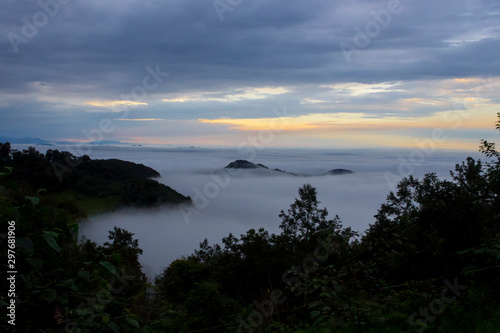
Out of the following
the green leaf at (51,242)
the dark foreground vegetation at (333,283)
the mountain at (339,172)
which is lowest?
the dark foreground vegetation at (333,283)

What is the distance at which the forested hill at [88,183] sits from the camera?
181 feet

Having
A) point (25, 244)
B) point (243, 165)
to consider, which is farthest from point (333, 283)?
point (243, 165)

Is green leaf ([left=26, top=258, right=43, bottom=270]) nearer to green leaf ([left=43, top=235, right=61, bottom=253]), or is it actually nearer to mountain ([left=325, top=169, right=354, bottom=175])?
green leaf ([left=43, top=235, right=61, bottom=253])

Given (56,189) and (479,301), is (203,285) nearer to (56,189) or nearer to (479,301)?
(479,301)

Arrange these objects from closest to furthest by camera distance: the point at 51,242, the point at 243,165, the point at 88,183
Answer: the point at 51,242
the point at 88,183
the point at 243,165

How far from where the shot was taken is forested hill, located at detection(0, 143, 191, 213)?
5522cm

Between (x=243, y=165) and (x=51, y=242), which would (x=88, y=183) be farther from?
(x=243, y=165)

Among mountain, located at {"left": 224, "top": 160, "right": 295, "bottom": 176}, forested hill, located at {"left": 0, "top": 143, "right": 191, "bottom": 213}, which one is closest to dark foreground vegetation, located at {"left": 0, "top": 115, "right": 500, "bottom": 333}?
forested hill, located at {"left": 0, "top": 143, "right": 191, "bottom": 213}

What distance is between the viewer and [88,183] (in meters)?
79.0

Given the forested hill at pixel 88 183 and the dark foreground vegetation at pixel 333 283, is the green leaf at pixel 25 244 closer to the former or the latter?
the dark foreground vegetation at pixel 333 283

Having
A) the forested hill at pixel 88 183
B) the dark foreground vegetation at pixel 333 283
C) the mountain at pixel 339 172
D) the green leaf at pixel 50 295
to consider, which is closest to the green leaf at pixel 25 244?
the dark foreground vegetation at pixel 333 283

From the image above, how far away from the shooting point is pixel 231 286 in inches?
567

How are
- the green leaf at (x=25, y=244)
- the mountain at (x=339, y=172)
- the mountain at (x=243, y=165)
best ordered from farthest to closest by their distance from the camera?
the mountain at (x=243, y=165) → the mountain at (x=339, y=172) → the green leaf at (x=25, y=244)

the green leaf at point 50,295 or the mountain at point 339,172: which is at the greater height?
the mountain at point 339,172
